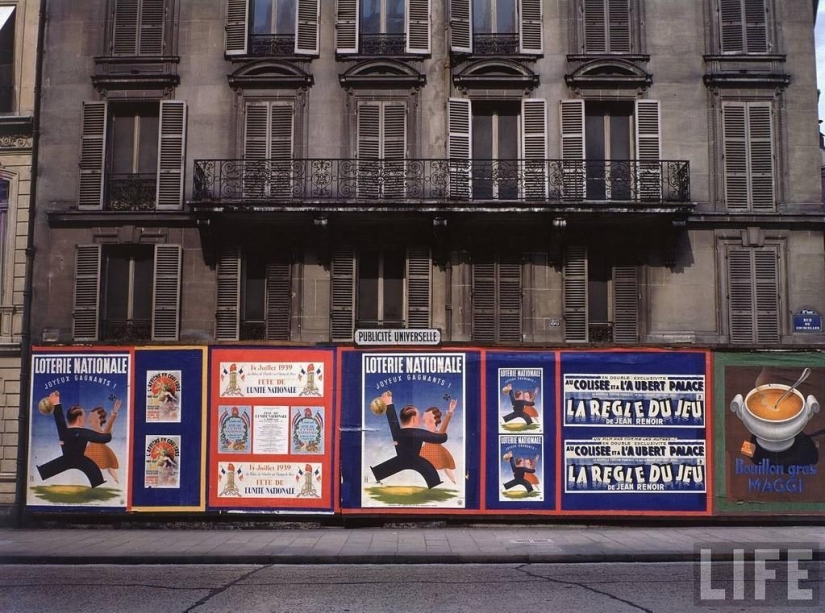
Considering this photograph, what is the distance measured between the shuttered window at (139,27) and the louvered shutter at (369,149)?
4647mm

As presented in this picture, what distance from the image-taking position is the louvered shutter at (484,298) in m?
17.1

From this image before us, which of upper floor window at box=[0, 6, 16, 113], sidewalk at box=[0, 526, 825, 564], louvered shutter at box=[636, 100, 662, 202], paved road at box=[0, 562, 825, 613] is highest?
upper floor window at box=[0, 6, 16, 113]

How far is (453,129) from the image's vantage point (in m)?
17.5

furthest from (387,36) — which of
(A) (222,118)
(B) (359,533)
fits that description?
(B) (359,533)

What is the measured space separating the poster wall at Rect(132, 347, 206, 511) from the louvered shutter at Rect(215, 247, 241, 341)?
778 mm

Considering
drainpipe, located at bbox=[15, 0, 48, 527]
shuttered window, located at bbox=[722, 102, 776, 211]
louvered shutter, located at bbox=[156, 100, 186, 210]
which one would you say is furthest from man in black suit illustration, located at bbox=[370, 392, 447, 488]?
shuttered window, located at bbox=[722, 102, 776, 211]

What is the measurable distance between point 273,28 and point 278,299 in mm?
5945

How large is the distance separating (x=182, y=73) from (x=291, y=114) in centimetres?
258

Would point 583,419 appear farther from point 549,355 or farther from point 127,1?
point 127,1

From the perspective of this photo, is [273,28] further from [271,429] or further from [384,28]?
[271,429]

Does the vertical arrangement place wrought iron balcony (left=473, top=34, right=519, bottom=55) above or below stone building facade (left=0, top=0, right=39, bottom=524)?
above

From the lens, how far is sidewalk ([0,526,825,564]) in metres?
12.7

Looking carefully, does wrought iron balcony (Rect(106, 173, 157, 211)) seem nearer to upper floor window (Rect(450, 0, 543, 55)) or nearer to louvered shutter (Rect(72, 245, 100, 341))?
louvered shutter (Rect(72, 245, 100, 341))

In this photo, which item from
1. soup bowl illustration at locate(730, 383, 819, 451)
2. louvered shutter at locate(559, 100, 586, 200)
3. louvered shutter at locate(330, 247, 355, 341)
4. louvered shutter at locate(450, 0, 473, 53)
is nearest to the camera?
soup bowl illustration at locate(730, 383, 819, 451)
